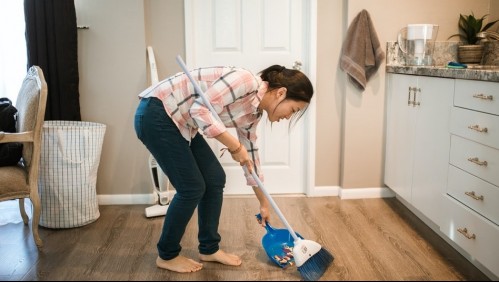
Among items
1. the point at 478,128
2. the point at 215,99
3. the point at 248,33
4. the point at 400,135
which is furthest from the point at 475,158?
the point at 248,33

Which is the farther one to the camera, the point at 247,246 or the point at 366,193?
the point at 366,193

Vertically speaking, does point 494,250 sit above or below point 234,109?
below

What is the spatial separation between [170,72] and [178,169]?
4.51ft

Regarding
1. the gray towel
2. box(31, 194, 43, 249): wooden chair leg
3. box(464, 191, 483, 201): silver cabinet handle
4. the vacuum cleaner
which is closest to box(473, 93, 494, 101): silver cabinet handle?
box(464, 191, 483, 201): silver cabinet handle

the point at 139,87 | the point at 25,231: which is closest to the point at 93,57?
the point at 139,87

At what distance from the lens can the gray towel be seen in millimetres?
3035

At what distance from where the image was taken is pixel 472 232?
2.17 m

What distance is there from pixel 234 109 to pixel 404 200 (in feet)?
5.33

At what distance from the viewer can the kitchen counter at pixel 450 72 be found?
2.03 m

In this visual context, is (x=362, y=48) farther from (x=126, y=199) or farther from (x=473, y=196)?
(x=126, y=199)

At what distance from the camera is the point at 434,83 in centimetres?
254

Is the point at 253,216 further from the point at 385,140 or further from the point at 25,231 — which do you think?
→ the point at 25,231

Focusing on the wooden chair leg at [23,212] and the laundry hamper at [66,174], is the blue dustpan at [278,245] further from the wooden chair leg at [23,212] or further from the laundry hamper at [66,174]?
the wooden chair leg at [23,212]

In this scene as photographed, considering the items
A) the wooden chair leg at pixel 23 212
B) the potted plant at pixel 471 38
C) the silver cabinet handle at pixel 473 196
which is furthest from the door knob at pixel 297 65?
the wooden chair leg at pixel 23 212
